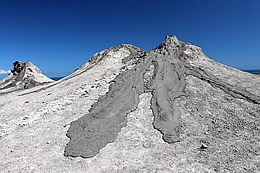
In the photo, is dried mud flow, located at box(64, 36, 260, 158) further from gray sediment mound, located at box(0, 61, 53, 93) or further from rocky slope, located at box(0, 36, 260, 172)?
gray sediment mound, located at box(0, 61, 53, 93)

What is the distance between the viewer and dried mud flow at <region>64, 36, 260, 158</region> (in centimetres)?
1003

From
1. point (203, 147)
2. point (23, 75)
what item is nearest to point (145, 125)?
point (203, 147)

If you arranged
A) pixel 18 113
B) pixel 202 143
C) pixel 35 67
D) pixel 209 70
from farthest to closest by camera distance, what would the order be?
pixel 35 67
pixel 209 70
pixel 18 113
pixel 202 143

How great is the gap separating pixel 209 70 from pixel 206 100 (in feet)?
20.6

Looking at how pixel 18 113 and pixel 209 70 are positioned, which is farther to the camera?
pixel 209 70

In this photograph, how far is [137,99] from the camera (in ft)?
45.9

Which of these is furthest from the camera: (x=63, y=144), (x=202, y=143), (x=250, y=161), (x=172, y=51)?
(x=172, y=51)

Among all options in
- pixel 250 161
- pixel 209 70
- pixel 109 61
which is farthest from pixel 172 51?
pixel 250 161

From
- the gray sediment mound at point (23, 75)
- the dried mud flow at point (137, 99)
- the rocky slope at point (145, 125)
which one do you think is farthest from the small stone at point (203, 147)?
the gray sediment mound at point (23, 75)

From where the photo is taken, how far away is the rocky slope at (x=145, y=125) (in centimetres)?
826

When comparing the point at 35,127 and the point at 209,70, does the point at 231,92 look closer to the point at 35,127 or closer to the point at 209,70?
the point at 209,70

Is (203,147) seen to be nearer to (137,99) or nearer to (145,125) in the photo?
(145,125)

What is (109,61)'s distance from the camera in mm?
26625

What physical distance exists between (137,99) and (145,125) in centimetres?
324
